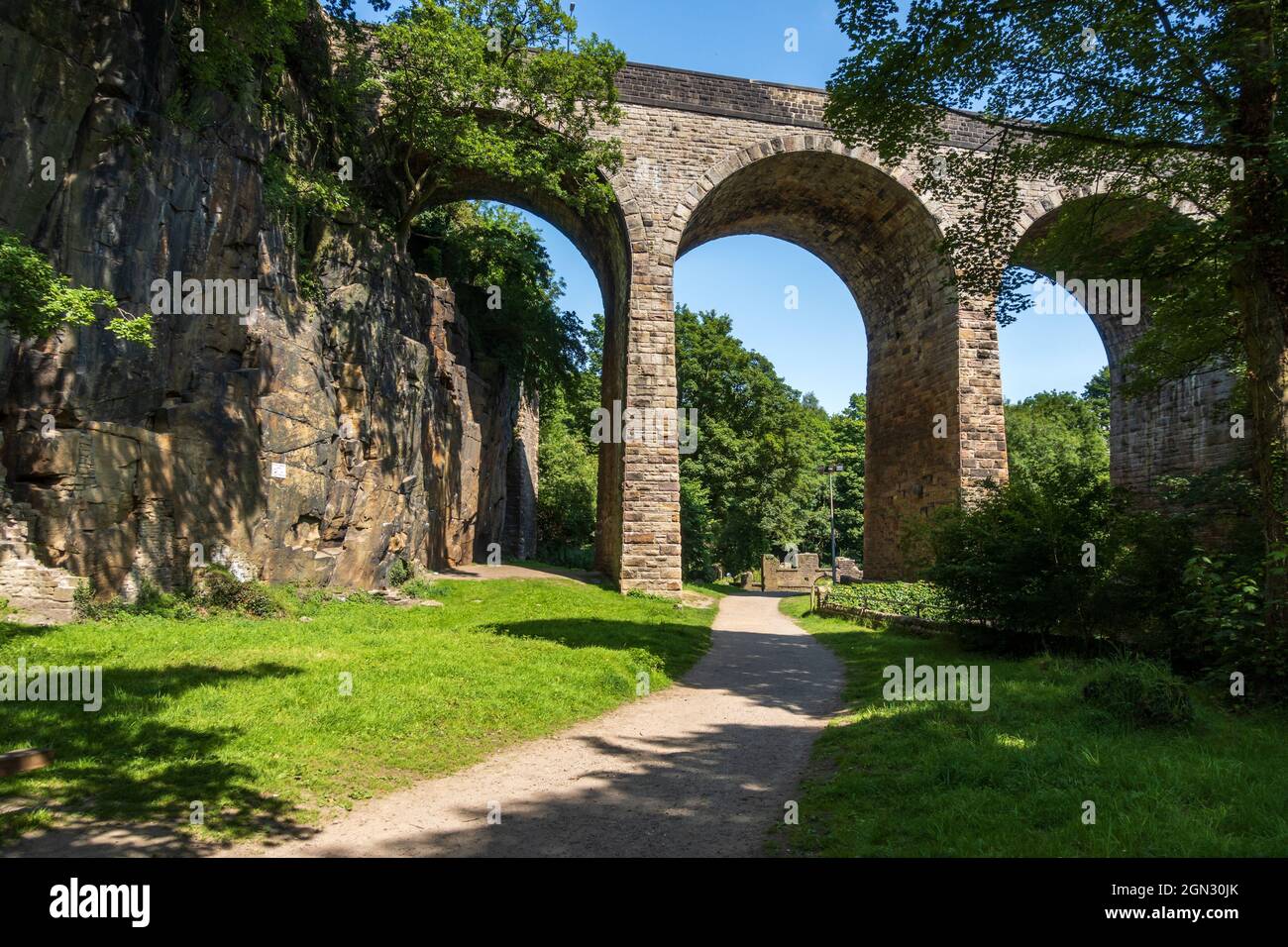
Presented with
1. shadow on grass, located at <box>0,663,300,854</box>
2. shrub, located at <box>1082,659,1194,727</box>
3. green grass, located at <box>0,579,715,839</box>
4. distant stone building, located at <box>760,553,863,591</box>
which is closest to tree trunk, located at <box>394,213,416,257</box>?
green grass, located at <box>0,579,715,839</box>

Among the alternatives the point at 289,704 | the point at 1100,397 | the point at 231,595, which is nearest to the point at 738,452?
the point at 231,595

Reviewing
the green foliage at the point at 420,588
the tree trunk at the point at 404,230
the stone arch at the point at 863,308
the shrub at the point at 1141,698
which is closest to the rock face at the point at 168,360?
the green foliage at the point at 420,588

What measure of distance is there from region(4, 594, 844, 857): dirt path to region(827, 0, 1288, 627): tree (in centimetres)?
515

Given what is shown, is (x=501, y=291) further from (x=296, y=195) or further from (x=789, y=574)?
(x=789, y=574)

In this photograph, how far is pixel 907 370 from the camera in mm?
22297

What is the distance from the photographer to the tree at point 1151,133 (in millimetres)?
7266

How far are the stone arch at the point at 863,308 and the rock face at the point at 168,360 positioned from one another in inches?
257

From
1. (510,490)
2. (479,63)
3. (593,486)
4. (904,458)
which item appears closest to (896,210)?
(904,458)

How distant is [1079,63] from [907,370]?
46.2 feet

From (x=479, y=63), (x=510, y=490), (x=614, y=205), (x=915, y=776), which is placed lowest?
(x=915, y=776)

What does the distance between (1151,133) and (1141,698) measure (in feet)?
22.2

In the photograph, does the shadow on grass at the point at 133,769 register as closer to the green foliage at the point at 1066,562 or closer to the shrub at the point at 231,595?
the shrub at the point at 231,595

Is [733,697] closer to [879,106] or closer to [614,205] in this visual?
[879,106]
